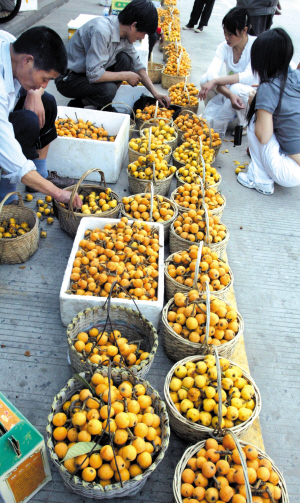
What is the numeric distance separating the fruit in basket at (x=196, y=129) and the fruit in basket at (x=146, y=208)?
1.41 meters

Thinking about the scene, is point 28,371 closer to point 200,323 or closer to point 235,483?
point 200,323

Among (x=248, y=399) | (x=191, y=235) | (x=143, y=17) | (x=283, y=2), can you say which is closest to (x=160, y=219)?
(x=191, y=235)

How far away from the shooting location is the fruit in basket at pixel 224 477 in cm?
142

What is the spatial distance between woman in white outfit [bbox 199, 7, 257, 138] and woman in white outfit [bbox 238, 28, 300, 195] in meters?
0.80

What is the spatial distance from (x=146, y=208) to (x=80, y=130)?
144cm

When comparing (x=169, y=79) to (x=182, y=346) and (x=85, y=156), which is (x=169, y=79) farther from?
(x=182, y=346)

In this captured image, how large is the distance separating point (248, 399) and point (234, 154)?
3784 mm

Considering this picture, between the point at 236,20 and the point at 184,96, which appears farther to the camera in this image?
the point at 184,96

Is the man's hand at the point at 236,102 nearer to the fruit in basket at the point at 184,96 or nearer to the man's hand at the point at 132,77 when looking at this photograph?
the fruit in basket at the point at 184,96

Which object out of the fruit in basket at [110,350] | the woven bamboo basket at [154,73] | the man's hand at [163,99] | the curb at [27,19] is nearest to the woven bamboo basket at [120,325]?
the fruit in basket at [110,350]

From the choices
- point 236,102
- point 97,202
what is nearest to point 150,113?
point 236,102

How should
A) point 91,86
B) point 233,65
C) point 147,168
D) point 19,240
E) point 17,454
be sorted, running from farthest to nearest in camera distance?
point 233,65 < point 91,86 < point 147,168 < point 19,240 < point 17,454

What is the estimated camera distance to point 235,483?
1499 millimetres

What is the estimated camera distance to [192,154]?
368cm
